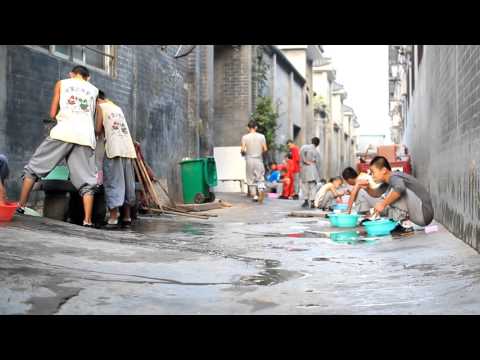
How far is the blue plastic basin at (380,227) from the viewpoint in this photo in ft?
23.4

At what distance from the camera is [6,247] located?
15.1ft

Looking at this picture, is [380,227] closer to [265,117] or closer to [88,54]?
[88,54]

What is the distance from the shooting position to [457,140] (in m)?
6.39

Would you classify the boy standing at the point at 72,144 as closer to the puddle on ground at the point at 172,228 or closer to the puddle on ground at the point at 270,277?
the puddle on ground at the point at 172,228

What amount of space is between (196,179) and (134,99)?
1.89 metres

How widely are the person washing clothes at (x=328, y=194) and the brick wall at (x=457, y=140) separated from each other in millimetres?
2468

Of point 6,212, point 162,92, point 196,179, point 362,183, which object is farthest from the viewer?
point 162,92

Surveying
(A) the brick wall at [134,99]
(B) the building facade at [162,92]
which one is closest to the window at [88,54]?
(B) the building facade at [162,92]

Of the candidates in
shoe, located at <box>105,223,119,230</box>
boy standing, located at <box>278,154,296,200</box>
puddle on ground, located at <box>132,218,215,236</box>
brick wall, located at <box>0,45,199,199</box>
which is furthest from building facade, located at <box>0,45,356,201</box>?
boy standing, located at <box>278,154,296,200</box>

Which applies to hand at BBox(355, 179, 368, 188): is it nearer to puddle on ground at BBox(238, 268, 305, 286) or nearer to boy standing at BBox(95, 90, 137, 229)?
boy standing at BBox(95, 90, 137, 229)

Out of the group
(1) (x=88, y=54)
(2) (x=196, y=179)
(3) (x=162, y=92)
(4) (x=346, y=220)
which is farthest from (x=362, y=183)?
(3) (x=162, y=92)

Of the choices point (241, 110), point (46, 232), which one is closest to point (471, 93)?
point (46, 232)
